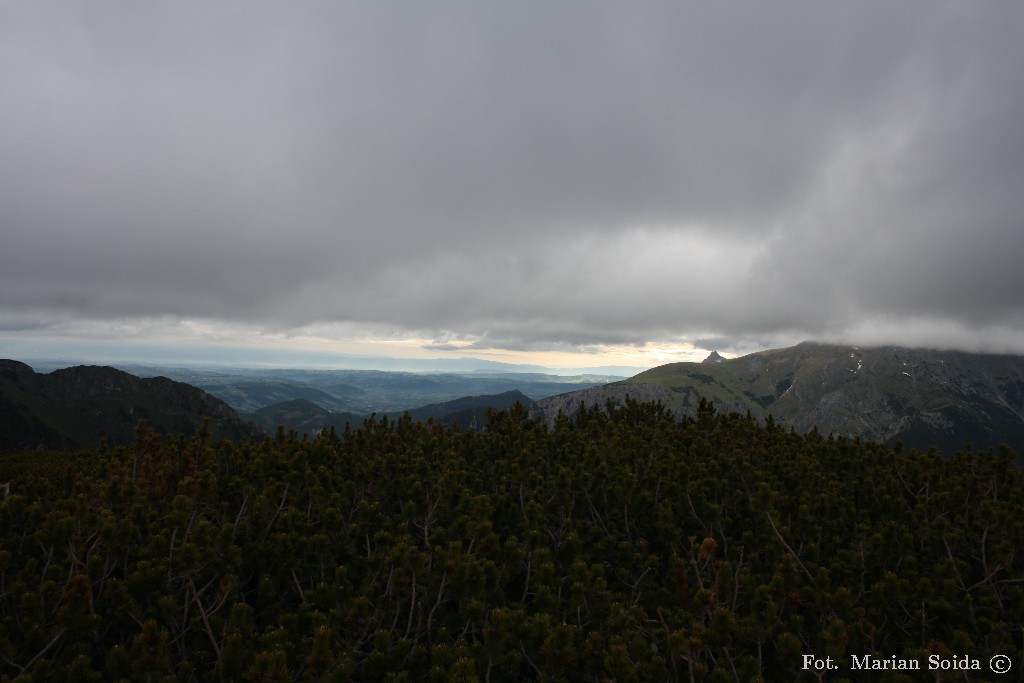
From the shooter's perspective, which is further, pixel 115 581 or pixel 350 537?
pixel 350 537

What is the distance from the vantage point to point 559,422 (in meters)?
24.7

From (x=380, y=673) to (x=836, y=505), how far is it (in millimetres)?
13780

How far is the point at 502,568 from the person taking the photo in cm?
1101

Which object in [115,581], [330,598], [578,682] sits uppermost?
[115,581]

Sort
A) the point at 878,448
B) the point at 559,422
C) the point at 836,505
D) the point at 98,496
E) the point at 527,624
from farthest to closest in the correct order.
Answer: the point at 559,422
the point at 878,448
the point at 836,505
the point at 98,496
the point at 527,624

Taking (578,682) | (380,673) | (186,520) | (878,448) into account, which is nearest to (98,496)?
(186,520)

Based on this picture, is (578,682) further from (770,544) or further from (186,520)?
(186,520)

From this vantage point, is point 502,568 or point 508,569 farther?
point 502,568

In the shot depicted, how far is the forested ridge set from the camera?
8.02 metres

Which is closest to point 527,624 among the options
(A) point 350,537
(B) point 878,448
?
(A) point 350,537

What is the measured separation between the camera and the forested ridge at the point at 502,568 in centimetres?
802

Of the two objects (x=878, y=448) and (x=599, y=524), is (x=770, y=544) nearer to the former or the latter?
(x=599, y=524)

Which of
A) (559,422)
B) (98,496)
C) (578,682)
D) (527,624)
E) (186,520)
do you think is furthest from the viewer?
(559,422)

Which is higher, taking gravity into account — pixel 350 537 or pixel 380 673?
pixel 350 537
